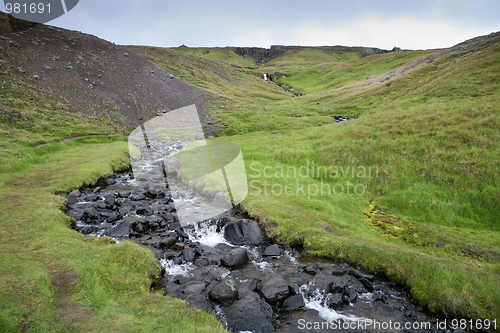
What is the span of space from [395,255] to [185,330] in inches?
487

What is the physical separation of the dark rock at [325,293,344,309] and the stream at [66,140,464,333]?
0.14 ft

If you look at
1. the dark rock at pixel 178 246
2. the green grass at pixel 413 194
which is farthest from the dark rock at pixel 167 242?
the green grass at pixel 413 194

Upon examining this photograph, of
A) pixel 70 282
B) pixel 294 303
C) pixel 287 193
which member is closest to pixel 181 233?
pixel 70 282

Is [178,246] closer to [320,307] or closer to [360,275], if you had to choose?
[320,307]

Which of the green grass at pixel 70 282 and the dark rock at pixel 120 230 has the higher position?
the green grass at pixel 70 282

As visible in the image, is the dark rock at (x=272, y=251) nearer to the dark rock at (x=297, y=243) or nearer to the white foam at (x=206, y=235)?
the dark rock at (x=297, y=243)

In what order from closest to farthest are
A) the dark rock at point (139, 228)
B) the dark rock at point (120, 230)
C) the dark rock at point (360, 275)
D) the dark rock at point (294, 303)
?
the dark rock at point (294, 303), the dark rock at point (360, 275), the dark rock at point (120, 230), the dark rock at point (139, 228)

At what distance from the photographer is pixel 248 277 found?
583 inches

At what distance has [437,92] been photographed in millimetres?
44781

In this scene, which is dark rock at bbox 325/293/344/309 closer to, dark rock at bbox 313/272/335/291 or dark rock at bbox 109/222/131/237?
dark rock at bbox 313/272/335/291

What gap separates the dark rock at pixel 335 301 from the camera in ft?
41.6

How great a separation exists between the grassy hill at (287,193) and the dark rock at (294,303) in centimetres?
360

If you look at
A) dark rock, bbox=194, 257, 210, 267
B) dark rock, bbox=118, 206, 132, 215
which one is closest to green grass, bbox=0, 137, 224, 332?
dark rock, bbox=194, 257, 210, 267

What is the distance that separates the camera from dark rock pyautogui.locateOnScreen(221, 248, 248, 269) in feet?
51.8
